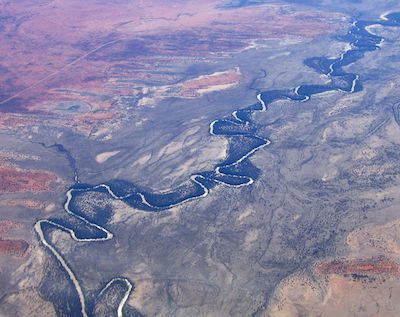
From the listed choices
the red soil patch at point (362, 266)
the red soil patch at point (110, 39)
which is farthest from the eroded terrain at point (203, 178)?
the red soil patch at point (110, 39)

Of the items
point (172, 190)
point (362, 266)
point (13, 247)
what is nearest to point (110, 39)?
point (172, 190)

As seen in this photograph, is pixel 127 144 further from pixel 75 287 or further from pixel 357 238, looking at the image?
pixel 357 238

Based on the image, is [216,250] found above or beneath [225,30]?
beneath

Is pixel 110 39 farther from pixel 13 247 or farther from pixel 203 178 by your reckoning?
pixel 13 247

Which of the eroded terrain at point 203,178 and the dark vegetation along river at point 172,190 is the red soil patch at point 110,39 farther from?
the dark vegetation along river at point 172,190

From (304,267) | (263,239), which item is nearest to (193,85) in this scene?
(263,239)

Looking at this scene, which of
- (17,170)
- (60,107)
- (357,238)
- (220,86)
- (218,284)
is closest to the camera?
(218,284)

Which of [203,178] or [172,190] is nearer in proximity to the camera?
[172,190]

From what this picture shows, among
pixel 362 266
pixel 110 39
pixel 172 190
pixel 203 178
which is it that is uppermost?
pixel 110 39
